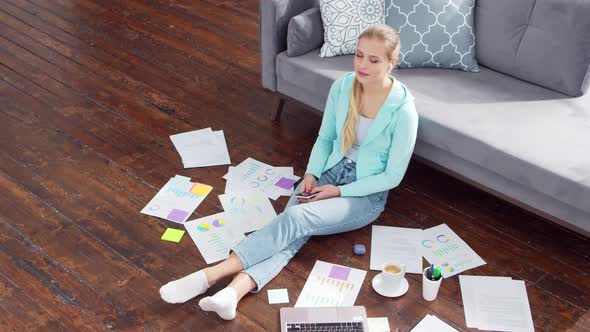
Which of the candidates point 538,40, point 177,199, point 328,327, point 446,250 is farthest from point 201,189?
point 538,40

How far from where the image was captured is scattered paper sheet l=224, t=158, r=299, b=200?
316 cm

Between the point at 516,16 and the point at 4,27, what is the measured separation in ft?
10.5

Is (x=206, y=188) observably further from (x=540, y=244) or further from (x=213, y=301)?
(x=540, y=244)

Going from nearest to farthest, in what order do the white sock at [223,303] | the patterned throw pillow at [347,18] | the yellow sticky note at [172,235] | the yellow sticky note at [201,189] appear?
the white sock at [223,303]
the yellow sticky note at [172,235]
the yellow sticky note at [201,189]
the patterned throw pillow at [347,18]

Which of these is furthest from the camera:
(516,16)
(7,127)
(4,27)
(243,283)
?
(4,27)

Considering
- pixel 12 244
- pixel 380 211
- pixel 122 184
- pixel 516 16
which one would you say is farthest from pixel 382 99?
pixel 12 244

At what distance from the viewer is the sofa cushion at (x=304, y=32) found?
327cm

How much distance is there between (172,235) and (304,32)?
1153 mm

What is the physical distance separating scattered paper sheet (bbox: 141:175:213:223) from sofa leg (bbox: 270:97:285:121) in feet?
2.16

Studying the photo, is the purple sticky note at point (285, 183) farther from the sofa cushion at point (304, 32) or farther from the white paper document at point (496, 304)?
the white paper document at point (496, 304)

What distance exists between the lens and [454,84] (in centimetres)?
313

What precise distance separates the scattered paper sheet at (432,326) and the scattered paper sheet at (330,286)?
264 mm

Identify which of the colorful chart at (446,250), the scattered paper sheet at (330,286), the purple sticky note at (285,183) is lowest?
the scattered paper sheet at (330,286)

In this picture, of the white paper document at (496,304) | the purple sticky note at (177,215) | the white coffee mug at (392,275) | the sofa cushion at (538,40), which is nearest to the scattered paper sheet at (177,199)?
the purple sticky note at (177,215)
